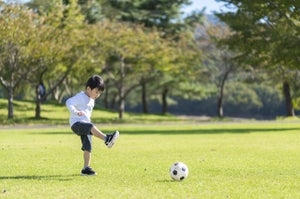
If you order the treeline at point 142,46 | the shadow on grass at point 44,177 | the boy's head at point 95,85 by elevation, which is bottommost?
the shadow on grass at point 44,177

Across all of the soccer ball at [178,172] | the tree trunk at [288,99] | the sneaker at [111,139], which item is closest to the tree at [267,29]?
the sneaker at [111,139]

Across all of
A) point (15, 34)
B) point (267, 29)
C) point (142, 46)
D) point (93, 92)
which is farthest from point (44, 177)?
point (142, 46)

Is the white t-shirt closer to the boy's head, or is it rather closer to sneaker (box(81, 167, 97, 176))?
the boy's head

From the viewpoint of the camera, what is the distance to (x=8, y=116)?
4266 centimetres

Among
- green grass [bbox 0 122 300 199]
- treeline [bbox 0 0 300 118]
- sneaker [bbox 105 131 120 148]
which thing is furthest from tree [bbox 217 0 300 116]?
sneaker [bbox 105 131 120 148]

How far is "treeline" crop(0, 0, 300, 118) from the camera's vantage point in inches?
1367

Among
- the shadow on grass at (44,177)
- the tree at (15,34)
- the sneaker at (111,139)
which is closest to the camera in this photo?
the sneaker at (111,139)

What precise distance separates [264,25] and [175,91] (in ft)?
115

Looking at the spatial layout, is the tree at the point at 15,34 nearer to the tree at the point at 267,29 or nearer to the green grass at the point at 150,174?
the tree at the point at 267,29

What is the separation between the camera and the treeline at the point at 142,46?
3472 centimetres

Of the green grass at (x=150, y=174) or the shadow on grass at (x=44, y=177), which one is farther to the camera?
the shadow on grass at (x=44, y=177)

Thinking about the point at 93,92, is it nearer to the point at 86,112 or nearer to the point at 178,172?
the point at 86,112

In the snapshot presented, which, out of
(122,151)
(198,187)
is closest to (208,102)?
(122,151)

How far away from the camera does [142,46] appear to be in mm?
49906
